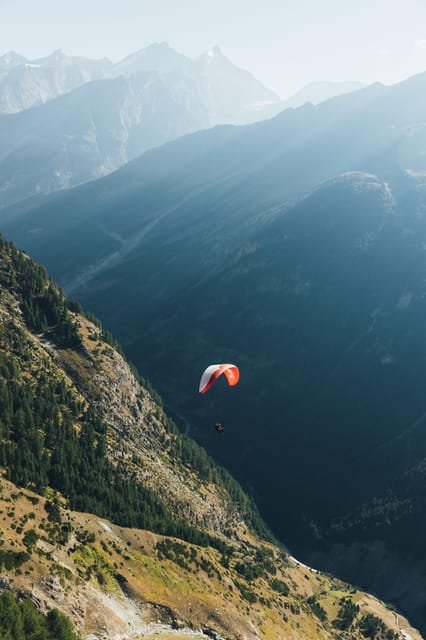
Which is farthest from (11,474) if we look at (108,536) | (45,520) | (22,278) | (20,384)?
(22,278)

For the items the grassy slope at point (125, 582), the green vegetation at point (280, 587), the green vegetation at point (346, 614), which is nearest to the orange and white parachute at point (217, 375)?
the grassy slope at point (125, 582)

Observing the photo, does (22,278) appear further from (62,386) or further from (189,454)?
(189,454)

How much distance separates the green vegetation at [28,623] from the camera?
2466 inches

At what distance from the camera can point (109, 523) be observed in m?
110

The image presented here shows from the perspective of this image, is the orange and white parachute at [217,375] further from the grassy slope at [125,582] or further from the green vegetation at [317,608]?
the green vegetation at [317,608]

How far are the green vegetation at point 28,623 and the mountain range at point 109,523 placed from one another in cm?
16

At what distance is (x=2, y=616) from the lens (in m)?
62.9

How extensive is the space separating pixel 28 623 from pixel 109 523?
4464cm

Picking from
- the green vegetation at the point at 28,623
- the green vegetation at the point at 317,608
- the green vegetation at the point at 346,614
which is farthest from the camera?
the green vegetation at the point at 346,614

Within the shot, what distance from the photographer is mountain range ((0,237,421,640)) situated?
7962 cm

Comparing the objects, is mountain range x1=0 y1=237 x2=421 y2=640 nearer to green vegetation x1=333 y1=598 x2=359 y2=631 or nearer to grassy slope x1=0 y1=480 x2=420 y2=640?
grassy slope x1=0 y1=480 x2=420 y2=640

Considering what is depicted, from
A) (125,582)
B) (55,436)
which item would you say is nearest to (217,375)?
(125,582)

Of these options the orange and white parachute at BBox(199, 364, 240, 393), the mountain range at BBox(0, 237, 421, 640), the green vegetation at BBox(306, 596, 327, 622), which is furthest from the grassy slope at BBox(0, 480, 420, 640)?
the orange and white parachute at BBox(199, 364, 240, 393)

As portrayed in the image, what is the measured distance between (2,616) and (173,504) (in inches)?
3708
